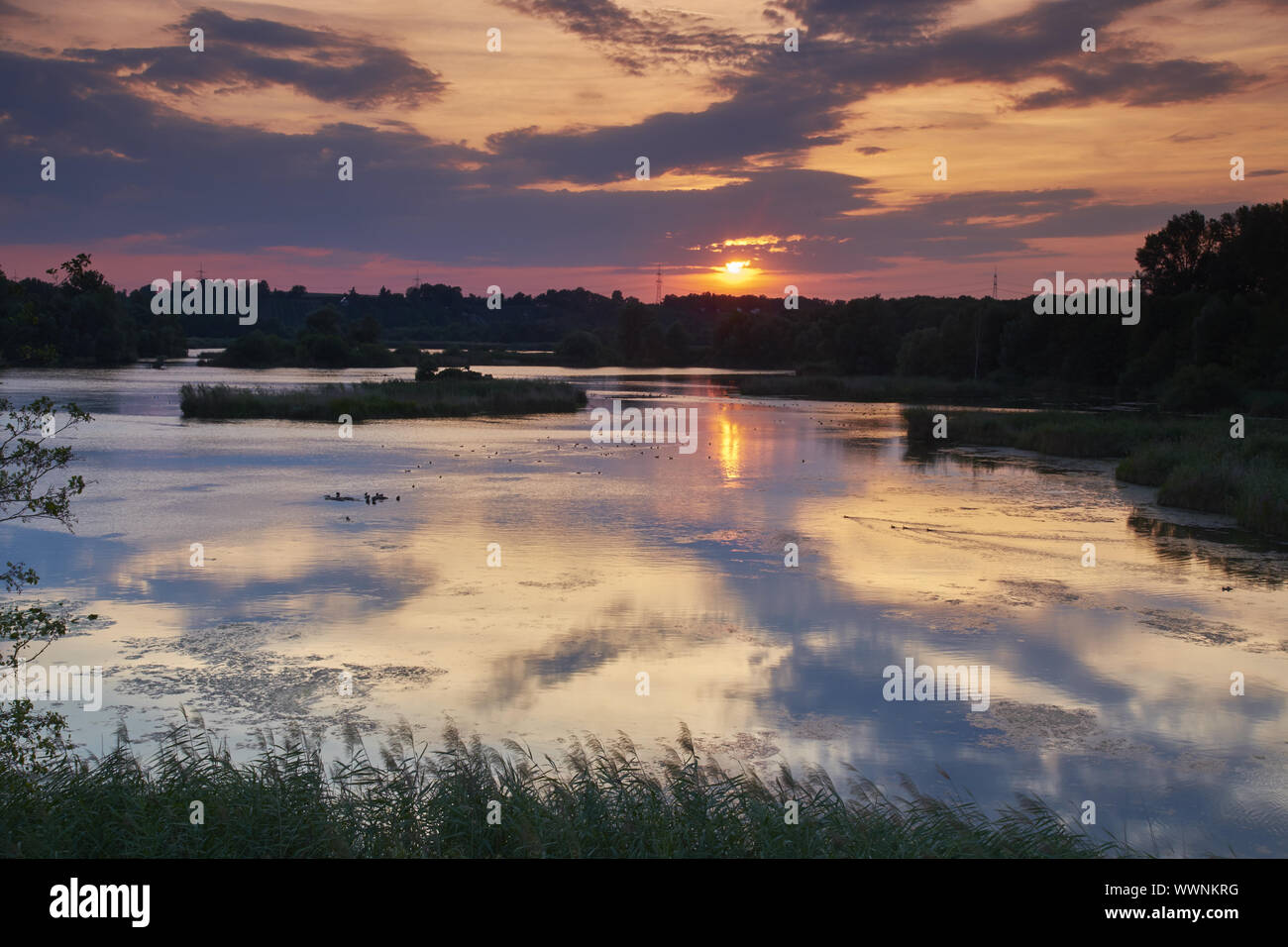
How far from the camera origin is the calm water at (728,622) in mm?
10508

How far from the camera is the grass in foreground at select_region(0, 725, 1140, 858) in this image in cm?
691

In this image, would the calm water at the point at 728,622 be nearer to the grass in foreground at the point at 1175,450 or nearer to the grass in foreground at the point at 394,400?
the grass in foreground at the point at 1175,450

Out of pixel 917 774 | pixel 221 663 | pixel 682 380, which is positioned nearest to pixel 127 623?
pixel 221 663

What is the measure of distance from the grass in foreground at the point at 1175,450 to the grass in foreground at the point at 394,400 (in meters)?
22.3

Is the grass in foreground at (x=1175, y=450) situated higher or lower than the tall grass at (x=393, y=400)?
lower

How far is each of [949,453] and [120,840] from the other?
38.4 metres

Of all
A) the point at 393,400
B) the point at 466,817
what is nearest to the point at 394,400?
the point at 393,400

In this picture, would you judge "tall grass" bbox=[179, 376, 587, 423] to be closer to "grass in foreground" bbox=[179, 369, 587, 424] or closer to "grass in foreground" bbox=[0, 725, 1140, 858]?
"grass in foreground" bbox=[179, 369, 587, 424]

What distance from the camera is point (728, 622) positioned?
601 inches

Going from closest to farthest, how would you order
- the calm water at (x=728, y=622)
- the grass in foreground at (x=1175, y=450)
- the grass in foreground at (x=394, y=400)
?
the calm water at (x=728, y=622) < the grass in foreground at (x=1175, y=450) < the grass in foreground at (x=394, y=400)

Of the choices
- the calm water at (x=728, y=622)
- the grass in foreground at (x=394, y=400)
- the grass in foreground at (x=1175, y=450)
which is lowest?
the calm water at (x=728, y=622)

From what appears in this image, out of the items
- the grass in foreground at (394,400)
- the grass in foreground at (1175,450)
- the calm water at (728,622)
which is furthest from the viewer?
the grass in foreground at (394,400)

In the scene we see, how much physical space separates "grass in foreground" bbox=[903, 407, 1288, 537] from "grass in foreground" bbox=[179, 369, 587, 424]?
2235 cm

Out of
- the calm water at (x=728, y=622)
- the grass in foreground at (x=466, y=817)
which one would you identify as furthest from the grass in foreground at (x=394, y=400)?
the grass in foreground at (x=466, y=817)
